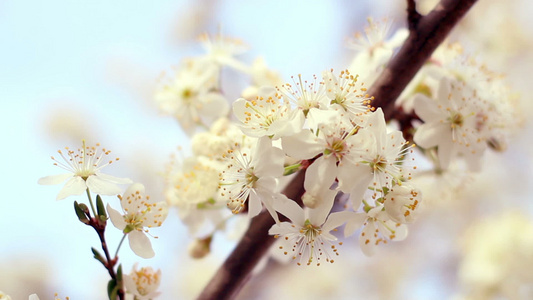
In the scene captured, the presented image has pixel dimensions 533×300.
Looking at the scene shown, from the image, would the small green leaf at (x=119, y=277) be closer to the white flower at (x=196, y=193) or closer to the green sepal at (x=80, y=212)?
the green sepal at (x=80, y=212)

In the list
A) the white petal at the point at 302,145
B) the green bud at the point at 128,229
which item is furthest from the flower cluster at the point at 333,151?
the green bud at the point at 128,229

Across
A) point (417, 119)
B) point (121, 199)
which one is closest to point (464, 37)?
point (417, 119)

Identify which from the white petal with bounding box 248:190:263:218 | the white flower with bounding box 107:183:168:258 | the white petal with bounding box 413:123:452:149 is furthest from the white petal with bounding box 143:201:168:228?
the white petal with bounding box 413:123:452:149

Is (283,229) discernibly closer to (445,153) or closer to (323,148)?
(323,148)

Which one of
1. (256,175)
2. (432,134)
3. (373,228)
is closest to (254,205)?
(256,175)

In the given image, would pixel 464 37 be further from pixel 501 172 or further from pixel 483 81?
pixel 483 81
